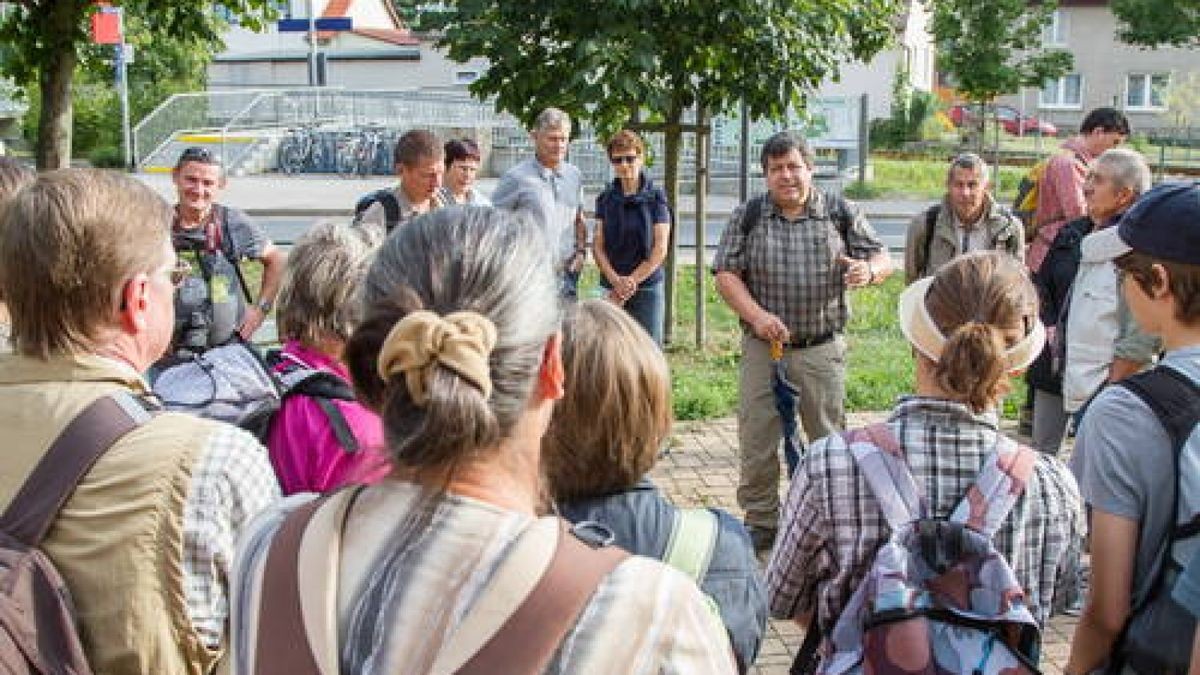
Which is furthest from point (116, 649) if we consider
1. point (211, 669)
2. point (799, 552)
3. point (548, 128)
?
point (548, 128)

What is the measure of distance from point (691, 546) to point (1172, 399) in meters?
1.02

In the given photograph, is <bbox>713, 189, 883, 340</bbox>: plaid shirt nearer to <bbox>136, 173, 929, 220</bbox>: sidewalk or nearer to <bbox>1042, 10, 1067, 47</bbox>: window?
<bbox>136, 173, 929, 220</bbox>: sidewalk

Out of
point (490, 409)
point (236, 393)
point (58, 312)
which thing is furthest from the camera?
point (236, 393)

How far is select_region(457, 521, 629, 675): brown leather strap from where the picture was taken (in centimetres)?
134

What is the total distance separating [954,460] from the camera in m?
2.50

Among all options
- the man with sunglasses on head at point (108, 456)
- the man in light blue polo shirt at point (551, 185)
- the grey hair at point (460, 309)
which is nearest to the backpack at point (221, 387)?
the man with sunglasses on head at point (108, 456)

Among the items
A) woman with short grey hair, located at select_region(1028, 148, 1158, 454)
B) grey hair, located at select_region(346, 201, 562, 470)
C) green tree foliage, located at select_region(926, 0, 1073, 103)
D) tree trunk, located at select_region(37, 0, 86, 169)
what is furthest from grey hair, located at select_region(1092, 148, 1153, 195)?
green tree foliage, located at select_region(926, 0, 1073, 103)

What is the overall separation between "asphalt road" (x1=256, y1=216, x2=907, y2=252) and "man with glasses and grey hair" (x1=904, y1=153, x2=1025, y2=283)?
10.8 metres

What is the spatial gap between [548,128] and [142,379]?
5.42 metres

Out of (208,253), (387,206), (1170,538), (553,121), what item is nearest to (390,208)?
(387,206)

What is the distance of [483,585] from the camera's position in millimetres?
1381

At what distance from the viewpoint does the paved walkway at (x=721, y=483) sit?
4.44m

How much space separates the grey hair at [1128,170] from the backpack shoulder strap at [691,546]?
3.92 metres

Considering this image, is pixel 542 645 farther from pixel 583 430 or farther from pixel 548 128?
pixel 548 128
